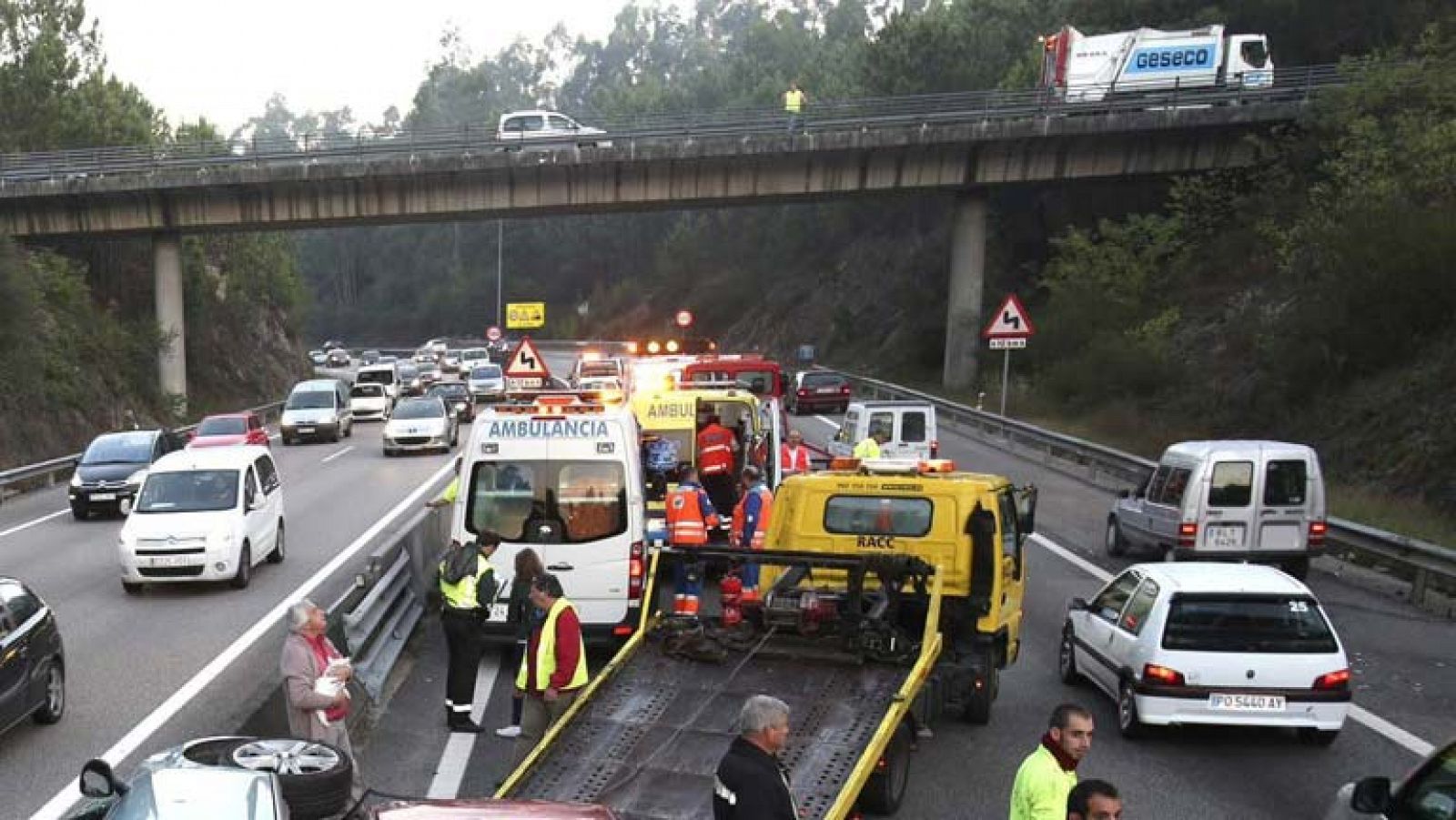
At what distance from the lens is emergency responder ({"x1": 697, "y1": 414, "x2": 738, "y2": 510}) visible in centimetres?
1652

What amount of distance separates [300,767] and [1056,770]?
3.80 metres

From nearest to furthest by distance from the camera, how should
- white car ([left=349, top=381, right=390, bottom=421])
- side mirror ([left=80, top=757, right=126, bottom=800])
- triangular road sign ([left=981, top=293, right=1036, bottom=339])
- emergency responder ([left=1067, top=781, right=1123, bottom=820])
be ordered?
emergency responder ([left=1067, top=781, right=1123, bottom=820]), side mirror ([left=80, top=757, right=126, bottom=800]), triangular road sign ([left=981, top=293, right=1036, bottom=339]), white car ([left=349, top=381, right=390, bottom=421])

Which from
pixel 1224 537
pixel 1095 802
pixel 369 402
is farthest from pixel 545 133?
pixel 1095 802

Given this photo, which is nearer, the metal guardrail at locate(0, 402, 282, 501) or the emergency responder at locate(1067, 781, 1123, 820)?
the emergency responder at locate(1067, 781, 1123, 820)

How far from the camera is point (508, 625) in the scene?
11234 mm

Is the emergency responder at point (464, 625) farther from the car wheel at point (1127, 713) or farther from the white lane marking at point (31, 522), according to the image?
the white lane marking at point (31, 522)

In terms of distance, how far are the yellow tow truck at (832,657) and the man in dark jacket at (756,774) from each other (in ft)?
3.65

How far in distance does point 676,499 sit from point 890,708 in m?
5.85

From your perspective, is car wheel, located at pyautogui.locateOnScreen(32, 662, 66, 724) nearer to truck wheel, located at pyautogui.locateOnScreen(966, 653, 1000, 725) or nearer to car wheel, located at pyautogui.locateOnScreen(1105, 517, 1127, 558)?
truck wheel, located at pyautogui.locateOnScreen(966, 653, 1000, 725)

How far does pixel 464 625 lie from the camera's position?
9586 millimetres

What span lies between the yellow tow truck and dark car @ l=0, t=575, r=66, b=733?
15.5 feet

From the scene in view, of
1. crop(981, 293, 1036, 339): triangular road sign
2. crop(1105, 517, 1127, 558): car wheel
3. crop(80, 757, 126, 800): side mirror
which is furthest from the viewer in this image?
crop(981, 293, 1036, 339): triangular road sign

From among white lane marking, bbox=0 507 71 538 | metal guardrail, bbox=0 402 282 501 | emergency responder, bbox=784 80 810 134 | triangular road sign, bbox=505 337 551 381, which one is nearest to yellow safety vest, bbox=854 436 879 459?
triangular road sign, bbox=505 337 551 381

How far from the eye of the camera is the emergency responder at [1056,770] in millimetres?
5469
